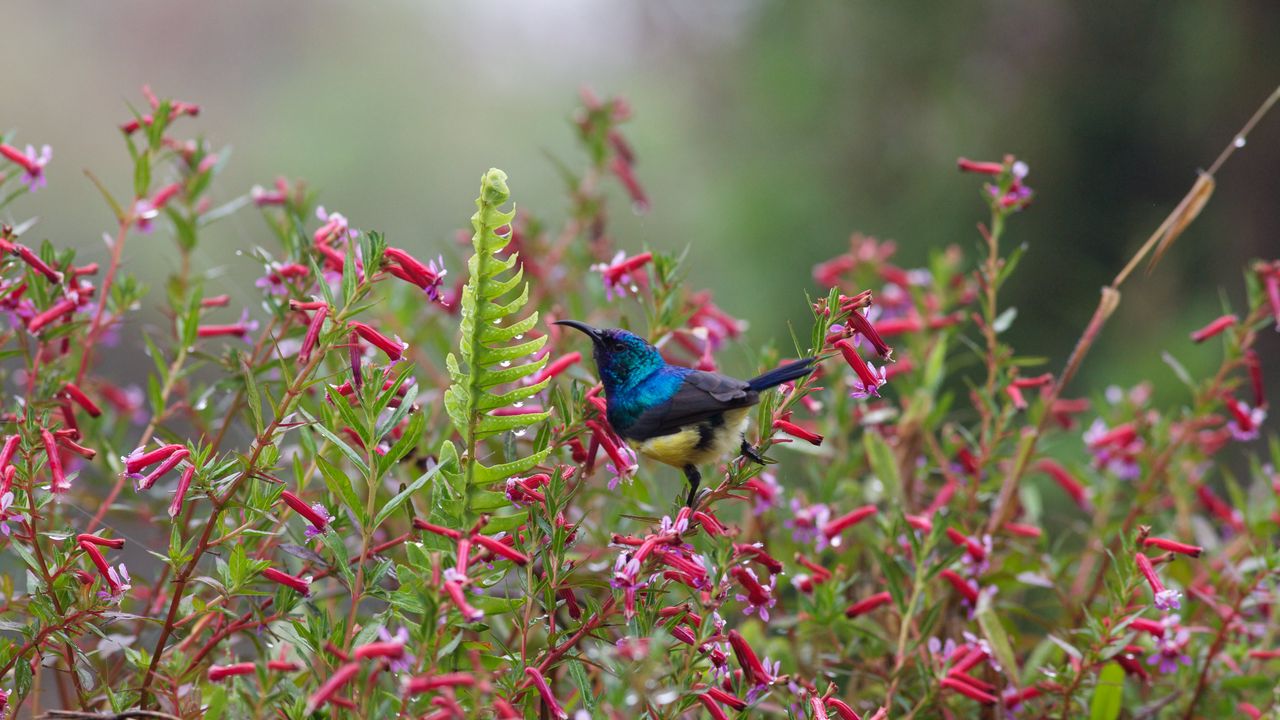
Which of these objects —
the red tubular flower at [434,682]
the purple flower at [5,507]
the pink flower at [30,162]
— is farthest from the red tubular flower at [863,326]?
the pink flower at [30,162]

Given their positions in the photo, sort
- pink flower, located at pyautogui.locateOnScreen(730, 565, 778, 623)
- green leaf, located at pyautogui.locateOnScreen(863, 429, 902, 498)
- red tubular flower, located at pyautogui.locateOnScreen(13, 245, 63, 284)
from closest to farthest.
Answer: pink flower, located at pyautogui.locateOnScreen(730, 565, 778, 623)
red tubular flower, located at pyautogui.locateOnScreen(13, 245, 63, 284)
green leaf, located at pyautogui.locateOnScreen(863, 429, 902, 498)

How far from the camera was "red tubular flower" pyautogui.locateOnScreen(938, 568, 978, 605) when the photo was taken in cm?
213

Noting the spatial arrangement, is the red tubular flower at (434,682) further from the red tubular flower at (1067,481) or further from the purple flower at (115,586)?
the red tubular flower at (1067,481)

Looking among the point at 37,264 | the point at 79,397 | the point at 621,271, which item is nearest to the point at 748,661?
the point at 621,271

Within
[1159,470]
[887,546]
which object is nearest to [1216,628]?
[1159,470]

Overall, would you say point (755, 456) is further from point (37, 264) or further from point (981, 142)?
point (981, 142)

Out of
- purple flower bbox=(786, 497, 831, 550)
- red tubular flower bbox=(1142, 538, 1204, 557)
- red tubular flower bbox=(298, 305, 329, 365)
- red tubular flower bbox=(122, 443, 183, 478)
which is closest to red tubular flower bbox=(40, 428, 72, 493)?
red tubular flower bbox=(122, 443, 183, 478)

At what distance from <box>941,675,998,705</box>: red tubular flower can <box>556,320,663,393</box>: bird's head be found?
0.77m

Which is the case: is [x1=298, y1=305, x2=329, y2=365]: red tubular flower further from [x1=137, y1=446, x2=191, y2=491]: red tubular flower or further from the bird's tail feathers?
the bird's tail feathers

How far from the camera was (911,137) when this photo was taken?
599cm

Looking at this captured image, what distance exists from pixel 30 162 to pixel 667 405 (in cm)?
126

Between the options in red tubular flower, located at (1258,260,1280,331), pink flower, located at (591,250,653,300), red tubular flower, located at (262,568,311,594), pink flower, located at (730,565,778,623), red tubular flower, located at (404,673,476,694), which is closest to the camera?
red tubular flower, located at (404,673,476,694)

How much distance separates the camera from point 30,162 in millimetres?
2014

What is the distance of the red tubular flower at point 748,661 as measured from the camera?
5.21 feet
